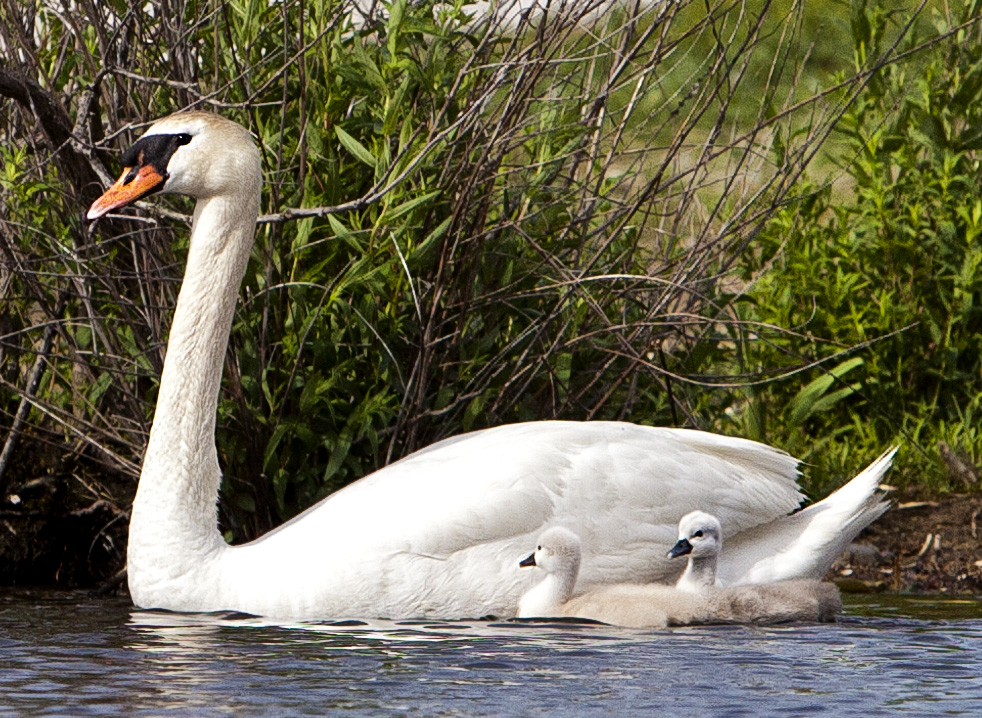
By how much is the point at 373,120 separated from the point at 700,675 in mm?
2518

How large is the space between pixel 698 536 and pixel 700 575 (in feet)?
0.53

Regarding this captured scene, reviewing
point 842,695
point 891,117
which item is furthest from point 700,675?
point 891,117

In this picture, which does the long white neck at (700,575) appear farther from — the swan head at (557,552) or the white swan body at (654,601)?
the swan head at (557,552)

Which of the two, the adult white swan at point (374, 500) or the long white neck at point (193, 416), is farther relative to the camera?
the long white neck at point (193, 416)

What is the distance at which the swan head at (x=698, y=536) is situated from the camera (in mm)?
5766

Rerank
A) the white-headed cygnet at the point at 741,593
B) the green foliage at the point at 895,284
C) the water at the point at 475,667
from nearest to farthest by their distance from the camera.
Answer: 1. the water at the point at 475,667
2. the white-headed cygnet at the point at 741,593
3. the green foliage at the point at 895,284

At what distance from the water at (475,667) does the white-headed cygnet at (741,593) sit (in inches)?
3.5

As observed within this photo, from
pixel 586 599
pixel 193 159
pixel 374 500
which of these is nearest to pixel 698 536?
pixel 586 599

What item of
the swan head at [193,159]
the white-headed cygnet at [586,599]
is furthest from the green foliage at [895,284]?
the swan head at [193,159]

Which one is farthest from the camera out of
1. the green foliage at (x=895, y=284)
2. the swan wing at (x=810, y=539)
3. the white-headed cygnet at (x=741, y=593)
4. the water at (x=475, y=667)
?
the green foliage at (x=895, y=284)

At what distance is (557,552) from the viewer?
5.61 meters

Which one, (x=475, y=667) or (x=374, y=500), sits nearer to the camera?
(x=475, y=667)

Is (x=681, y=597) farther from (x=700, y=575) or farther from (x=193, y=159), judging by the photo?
(x=193, y=159)

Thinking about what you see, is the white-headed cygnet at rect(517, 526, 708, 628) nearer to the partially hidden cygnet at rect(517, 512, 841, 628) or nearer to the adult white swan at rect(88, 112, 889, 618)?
the partially hidden cygnet at rect(517, 512, 841, 628)
